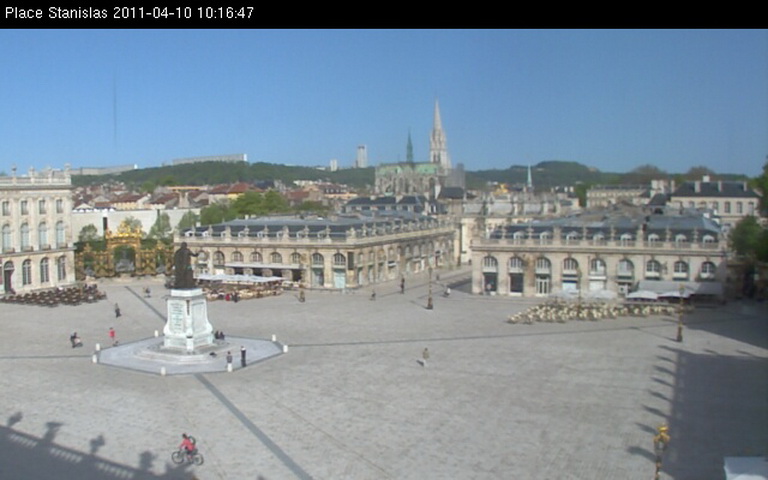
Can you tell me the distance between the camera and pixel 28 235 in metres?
56.4

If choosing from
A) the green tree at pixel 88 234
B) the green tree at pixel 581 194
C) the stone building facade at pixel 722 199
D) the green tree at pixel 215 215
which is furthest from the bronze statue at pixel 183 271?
the green tree at pixel 581 194

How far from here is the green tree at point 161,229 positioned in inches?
3351

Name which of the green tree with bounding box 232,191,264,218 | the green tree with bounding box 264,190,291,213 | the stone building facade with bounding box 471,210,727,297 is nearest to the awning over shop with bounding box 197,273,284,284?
the stone building facade with bounding box 471,210,727,297

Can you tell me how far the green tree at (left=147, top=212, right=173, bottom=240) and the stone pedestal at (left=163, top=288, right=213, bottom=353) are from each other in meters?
52.4

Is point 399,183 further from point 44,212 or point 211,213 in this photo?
point 44,212

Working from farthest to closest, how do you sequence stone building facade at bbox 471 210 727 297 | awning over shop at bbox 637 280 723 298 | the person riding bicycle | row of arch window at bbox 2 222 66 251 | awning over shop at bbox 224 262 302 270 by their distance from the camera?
awning over shop at bbox 224 262 302 270 → row of arch window at bbox 2 222 66 251 → stone building facade at bbox 471 210 727 297 → awning over shop at bbox 637 280 723 298 → the person riding bicycle

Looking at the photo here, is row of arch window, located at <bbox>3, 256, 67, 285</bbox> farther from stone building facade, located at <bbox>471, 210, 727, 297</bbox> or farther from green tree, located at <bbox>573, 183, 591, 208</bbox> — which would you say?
green tree, located at <bbox>573, 183, 591, 208</bbox>

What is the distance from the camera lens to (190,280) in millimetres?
32156

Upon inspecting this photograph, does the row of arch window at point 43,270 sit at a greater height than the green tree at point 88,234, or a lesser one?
lesser

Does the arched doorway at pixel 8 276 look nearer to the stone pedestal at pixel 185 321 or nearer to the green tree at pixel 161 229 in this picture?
the green tree at pixel 161 229

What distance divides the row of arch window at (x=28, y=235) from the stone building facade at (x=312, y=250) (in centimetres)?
958

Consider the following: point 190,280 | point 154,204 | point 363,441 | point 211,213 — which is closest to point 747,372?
point 363,441

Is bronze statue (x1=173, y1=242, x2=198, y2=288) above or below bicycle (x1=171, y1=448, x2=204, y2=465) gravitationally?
above

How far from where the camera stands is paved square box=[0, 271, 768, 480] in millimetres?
19031
